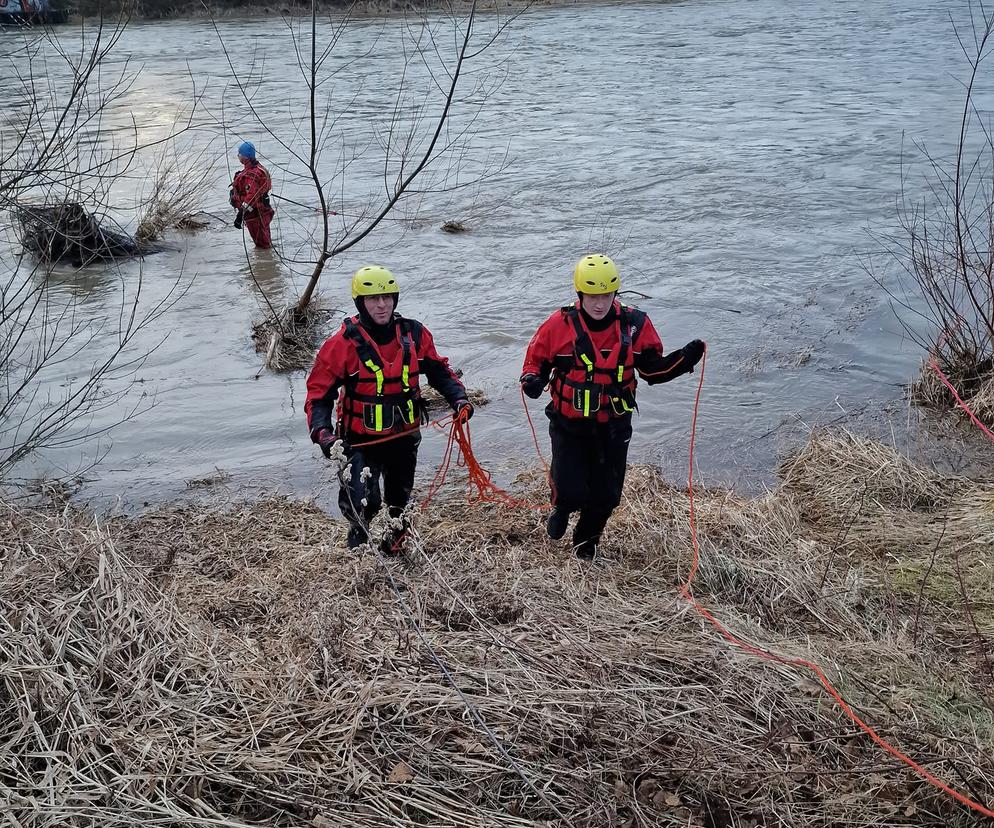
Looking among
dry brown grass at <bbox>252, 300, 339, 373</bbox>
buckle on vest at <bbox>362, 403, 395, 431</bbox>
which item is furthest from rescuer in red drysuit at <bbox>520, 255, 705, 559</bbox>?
dry brown grass at <bbox>252, 300, 339, 373</bbox>

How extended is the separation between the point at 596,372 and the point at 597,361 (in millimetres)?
60

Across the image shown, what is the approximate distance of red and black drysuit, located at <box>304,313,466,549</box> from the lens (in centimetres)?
504

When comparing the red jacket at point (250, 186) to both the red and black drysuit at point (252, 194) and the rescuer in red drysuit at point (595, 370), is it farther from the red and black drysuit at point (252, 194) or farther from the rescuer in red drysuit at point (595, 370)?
the rescuer in red drysuit at point (595, 370)

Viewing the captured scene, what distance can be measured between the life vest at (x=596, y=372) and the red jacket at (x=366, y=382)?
0.82 metres

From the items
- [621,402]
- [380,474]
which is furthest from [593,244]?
[621,402]

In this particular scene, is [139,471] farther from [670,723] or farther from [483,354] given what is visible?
[670,723]

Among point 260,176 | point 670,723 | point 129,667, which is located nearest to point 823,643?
point 670,723

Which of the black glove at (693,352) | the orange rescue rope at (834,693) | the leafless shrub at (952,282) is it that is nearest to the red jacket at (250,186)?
the leafless shrub at (952,282)

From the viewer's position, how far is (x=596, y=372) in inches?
198

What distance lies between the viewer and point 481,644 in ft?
12.5

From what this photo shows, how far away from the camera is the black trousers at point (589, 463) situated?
17.0 ft

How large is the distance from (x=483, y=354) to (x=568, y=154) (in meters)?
8.96

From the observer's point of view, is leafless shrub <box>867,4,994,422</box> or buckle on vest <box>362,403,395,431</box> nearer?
buckle on vest <box>362,403,395,431</box>

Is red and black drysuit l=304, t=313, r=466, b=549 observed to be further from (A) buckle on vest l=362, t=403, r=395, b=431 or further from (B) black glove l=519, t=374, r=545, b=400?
(B) black glove l=519, t=374, r=545, b=400
